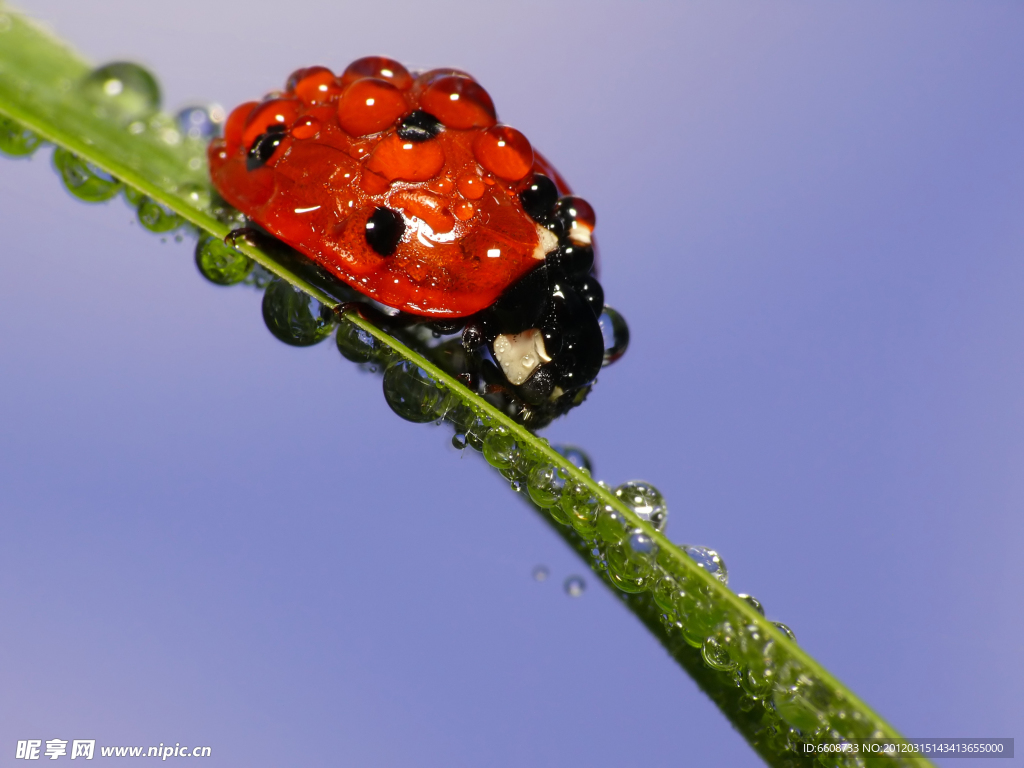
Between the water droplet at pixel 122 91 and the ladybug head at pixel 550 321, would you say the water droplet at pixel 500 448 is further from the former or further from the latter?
the water droplet at pixel 122 91

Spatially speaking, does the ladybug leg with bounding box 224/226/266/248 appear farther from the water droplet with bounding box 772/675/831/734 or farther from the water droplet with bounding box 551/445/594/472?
the water droplet with bounding box 772/675/831/734

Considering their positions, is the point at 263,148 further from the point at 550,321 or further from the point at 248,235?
the point at 550,321

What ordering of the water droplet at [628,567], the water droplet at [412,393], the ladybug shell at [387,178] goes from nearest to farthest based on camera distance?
the water droplet at [628,567], the water droplet at [412,393], the ladybug shell at [387,178]

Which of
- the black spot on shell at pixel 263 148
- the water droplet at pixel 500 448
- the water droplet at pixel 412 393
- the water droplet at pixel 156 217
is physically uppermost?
the black spot on shell at pixel 263 148

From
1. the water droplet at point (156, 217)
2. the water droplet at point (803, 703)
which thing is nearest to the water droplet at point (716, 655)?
the water droplet at point (803, 703)

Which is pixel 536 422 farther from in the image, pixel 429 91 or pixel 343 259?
pixel 429 91
